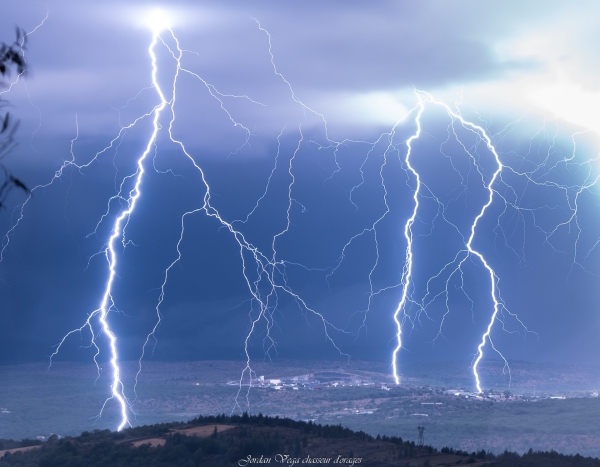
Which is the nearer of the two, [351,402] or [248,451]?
[248,451]

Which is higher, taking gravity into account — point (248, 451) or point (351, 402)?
point (351, 402)

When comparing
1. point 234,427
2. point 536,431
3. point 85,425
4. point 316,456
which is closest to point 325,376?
point 85,425

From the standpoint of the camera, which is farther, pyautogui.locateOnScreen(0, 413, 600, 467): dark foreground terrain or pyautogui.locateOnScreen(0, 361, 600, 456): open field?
pyautogui.locateOnScreen(0, 361, 600, 456): open field

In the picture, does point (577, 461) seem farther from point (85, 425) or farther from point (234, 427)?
point (85, 425)

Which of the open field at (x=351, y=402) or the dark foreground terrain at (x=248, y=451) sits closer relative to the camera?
the dark foreground terrain at (x=248, y=451)
